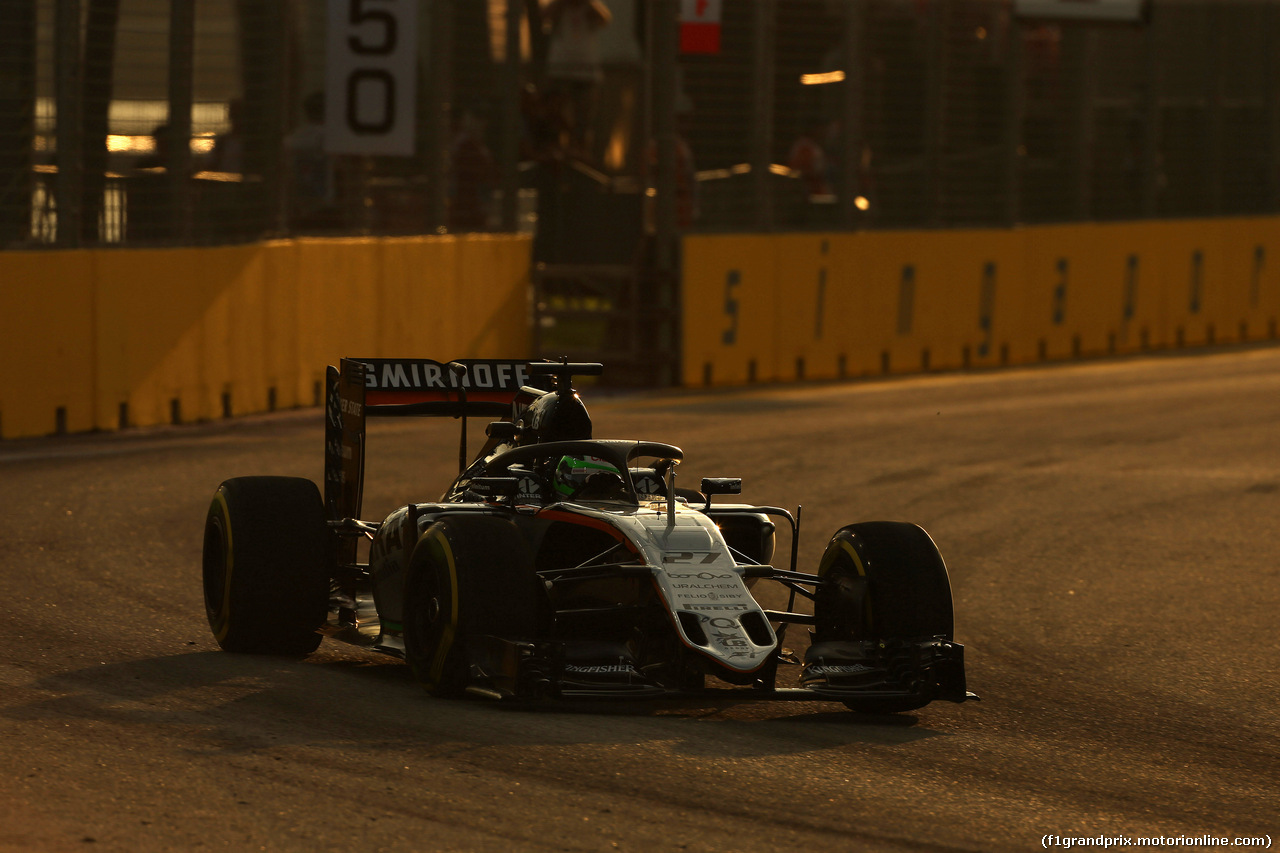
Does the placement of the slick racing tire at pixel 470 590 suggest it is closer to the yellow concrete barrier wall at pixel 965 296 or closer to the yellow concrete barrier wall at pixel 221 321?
the yellow concrete barrier wall at pixel 221 321

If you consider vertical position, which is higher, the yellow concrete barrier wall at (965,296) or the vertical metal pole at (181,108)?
the vertical metal pole at (181,108)

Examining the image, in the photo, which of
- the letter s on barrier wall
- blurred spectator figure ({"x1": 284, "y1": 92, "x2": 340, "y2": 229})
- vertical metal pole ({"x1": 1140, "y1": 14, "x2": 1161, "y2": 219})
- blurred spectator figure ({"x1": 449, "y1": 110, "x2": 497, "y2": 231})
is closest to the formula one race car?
blurred spectator figure ({"x1": 284, "y1": 92, "x2": 340, "y2": 229})

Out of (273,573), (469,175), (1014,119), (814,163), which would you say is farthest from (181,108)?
(1014,119)

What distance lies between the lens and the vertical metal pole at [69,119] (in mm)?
16047

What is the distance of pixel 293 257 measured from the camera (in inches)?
708

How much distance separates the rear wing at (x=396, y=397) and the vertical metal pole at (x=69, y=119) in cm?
694

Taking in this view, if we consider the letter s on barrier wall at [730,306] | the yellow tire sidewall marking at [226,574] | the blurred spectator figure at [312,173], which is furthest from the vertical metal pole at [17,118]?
the yellow tire sidewall marking at [226,574]

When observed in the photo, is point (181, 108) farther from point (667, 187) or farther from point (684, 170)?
point (684, 170)

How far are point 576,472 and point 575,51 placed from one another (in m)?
13.7

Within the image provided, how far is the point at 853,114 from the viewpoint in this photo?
885 inches

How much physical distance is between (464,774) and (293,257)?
39.8 feet

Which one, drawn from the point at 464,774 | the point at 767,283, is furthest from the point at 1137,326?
the point at 464,774

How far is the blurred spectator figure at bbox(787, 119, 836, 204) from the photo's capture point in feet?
72.6

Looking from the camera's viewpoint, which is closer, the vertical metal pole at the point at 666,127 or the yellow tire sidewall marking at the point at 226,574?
the yellow tire sidewall marking at the point at 226,574
